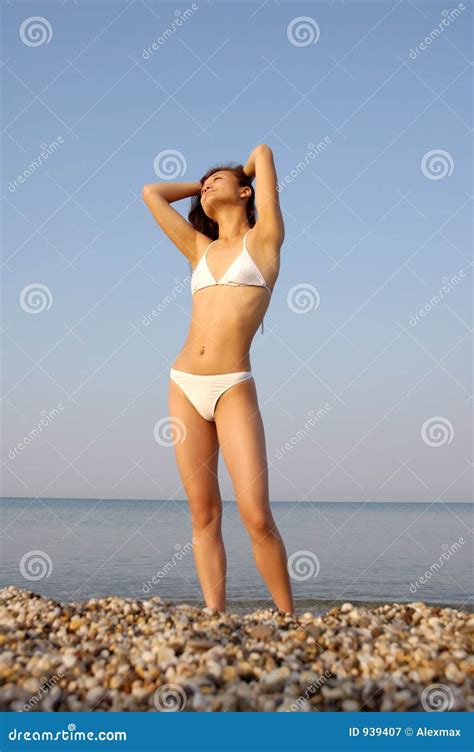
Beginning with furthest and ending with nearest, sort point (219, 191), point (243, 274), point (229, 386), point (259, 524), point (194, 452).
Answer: point (219, 191)
point (194, 452)
point (243, 274)
point (229, 386)
point (259, 524)

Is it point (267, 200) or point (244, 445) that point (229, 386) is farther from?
point (267, 200)

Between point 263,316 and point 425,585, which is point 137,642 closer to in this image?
point 263,316

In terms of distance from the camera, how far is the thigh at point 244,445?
479 centimetres

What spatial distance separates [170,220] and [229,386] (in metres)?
1.58

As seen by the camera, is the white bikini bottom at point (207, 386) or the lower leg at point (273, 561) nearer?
the lower leg at point (273, 561)

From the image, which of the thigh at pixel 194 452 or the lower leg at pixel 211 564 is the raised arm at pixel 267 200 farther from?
the lower leg at pixel 211 564

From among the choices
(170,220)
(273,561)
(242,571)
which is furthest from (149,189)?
(242,571)

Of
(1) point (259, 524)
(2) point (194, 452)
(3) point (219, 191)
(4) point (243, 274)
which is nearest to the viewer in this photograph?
(1) point (259, 524)

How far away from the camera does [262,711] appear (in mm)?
3068

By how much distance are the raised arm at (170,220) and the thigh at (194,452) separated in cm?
122

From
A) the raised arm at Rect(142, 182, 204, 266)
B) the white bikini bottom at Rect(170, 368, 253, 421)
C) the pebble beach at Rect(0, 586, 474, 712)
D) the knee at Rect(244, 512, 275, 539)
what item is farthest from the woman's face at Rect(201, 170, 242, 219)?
the pebble beach at Rect(0, 586, 474, 712)

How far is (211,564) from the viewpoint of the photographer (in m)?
5.18

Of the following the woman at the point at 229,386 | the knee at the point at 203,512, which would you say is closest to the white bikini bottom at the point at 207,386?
the woman at the point at 229,386

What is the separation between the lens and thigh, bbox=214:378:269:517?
15.7 feet
